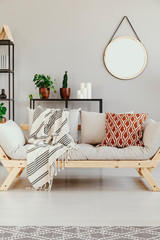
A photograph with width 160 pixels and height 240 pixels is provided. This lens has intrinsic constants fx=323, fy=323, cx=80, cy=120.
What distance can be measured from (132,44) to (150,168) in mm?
2476

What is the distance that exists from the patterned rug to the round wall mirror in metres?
3.31

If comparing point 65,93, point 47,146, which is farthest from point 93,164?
point 65,93

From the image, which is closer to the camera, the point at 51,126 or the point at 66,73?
the point at 51,126

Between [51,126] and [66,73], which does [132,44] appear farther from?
[51,126]

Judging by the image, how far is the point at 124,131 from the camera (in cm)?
360

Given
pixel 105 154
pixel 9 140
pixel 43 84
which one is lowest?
pixel 105 154

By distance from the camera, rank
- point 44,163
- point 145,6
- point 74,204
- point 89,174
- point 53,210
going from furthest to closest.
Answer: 1. point 145,6
2. point 89,174
3. point 44,163
4. point 74,204
5. point 53,210

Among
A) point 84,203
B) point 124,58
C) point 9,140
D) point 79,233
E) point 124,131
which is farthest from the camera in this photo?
point 124,58

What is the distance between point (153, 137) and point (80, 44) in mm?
2492

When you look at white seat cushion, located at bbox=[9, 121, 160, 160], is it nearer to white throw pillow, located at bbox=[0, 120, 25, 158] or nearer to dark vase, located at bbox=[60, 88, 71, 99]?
white throw pillow, located at bbox=[0, 120, 25, 158]

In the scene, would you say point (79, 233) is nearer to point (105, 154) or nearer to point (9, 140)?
point (105, 154)

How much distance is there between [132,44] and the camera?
5145mm

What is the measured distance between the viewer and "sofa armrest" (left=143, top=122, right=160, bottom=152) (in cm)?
325

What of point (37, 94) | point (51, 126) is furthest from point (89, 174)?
point (37, 94)
